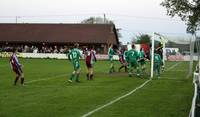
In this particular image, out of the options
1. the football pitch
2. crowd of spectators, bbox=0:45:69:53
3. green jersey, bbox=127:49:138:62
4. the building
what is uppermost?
the building

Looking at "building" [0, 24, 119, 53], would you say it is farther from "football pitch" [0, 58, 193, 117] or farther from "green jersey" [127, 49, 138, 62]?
"football pitch" [0, 58, 193, 117]

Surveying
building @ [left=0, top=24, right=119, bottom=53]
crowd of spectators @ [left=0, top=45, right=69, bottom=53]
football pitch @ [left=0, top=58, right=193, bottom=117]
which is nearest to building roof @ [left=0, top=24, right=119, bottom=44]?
building @ [left=0, top=24, right=119, bottom=53]

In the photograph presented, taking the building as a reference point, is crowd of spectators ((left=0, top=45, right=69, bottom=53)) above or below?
below

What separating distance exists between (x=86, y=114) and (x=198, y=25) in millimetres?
27436

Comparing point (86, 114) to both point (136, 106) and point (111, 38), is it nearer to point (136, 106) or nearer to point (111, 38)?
point (136, 106)

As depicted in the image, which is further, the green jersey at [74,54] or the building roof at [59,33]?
the building roof at [59,33]

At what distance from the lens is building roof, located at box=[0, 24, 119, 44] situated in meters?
84.2

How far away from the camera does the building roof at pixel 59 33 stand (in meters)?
84.2

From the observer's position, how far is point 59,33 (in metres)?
86.7

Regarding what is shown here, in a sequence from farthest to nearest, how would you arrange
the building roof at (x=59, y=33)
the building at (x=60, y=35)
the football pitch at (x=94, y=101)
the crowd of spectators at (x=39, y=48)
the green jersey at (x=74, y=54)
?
1. the building roof at (x=59, y=33)
2. the building at (x=60, y=35)
3. the crowd of spectators at (x=39, y=48)
4. the green jersey at (x=74, y=54)
5. the football pitch at (x=94, y=101)

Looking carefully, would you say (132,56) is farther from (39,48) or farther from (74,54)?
(39,48)

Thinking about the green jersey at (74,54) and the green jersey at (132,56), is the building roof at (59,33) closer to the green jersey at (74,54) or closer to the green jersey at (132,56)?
the green jersey at (132,56)

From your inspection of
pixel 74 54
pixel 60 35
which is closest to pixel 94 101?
pixel 74 54

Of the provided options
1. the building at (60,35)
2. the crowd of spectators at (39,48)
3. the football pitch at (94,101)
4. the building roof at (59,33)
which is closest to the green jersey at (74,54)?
the football pitch at (94,101)
